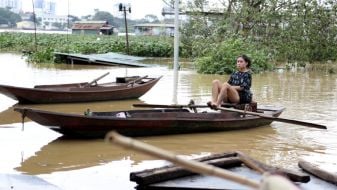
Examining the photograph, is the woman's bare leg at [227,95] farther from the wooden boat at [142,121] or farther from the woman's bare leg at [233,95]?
the wooden boat at [142,121]

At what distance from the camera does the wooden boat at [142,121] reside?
6875mm

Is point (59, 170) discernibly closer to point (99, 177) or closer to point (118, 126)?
point (99, 177)

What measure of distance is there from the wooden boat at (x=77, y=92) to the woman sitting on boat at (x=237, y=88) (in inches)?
145

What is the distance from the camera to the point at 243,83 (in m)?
8.38

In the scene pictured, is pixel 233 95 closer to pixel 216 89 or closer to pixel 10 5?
pixel 216 89

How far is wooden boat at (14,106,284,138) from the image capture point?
271 inches

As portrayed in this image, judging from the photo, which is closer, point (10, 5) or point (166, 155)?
point (166, 155)

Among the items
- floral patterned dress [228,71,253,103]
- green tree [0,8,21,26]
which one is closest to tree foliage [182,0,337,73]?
floral patterned dress [228,71,253,103]

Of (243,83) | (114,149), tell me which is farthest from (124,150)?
(243,83)

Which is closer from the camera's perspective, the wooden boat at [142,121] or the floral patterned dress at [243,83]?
the wooden boat at [142,121]

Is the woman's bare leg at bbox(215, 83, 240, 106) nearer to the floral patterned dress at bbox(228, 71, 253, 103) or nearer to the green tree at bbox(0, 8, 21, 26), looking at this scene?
the floral patterned dress at bbox(228, 71, 253, 103)

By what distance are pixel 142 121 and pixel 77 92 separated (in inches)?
157

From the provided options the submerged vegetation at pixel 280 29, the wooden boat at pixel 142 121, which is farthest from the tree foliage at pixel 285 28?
the wooden boat at pixel 142 121

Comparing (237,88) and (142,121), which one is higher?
(237,88)
